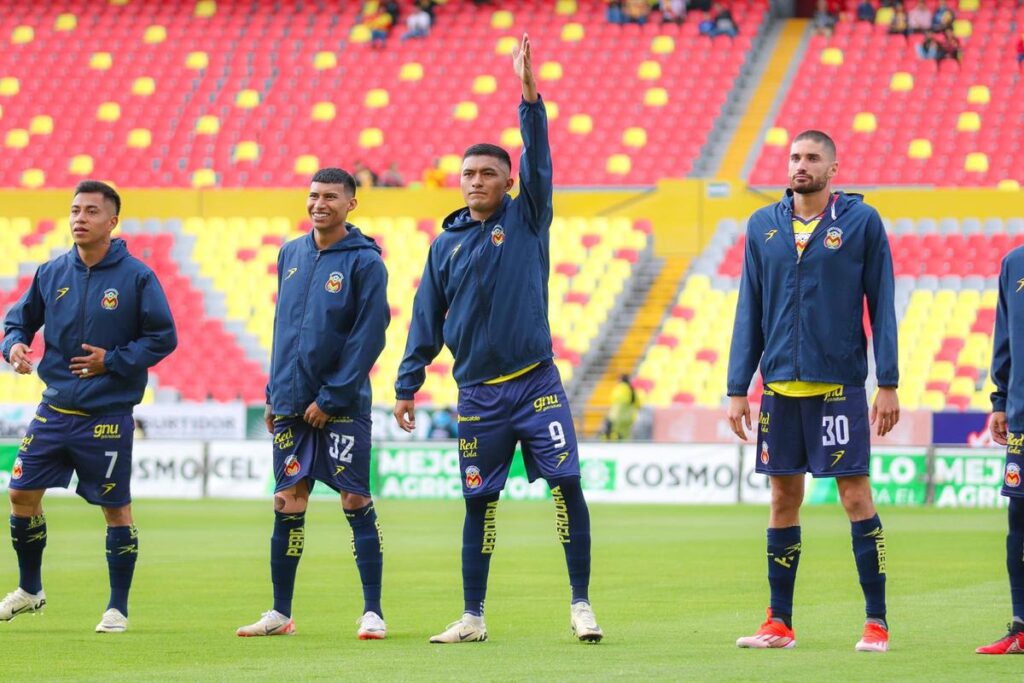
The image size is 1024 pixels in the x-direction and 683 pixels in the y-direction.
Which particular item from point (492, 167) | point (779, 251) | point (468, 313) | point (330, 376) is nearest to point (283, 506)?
point (330, 376)

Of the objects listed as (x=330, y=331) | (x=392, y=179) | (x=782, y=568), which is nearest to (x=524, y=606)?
(x=330, y=331)

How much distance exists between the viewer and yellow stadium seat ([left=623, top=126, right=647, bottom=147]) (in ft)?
115

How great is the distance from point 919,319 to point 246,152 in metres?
14.7

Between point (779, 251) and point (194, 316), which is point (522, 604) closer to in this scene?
point (779, 251)

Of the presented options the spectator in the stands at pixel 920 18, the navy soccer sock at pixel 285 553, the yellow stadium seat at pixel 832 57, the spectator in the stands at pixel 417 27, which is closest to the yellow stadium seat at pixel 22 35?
the spectator in the stands at pixel 417 27

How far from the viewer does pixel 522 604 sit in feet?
35.8

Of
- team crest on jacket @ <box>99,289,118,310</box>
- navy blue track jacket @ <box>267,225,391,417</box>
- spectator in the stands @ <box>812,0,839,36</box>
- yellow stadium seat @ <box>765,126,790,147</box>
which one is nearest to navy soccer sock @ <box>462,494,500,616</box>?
navy blue track jacket @ <box>267,225,391,417</box>

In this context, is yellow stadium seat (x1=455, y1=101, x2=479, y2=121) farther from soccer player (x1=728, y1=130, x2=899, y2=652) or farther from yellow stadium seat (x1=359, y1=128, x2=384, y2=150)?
soccer player (x1=728, y1=130, x2=899, y2=652)

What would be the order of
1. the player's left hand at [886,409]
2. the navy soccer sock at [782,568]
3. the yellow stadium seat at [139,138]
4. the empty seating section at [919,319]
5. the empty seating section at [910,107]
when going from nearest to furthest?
the player's left hand at [886,409] → the navy soccer sock at [782,568] → the empty seating section at [919,319] → the empty seating section at [910,107] → the yellow stadium seat at [139,138]

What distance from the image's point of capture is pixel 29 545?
9703 mm

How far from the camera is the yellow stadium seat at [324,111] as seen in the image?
123 feet

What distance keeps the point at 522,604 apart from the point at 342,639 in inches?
88.7

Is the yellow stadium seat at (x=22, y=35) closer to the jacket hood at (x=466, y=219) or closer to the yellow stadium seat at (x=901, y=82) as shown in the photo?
the yellow stadium seat at (x=901, y=82)

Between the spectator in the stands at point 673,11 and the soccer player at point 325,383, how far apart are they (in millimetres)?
29814
